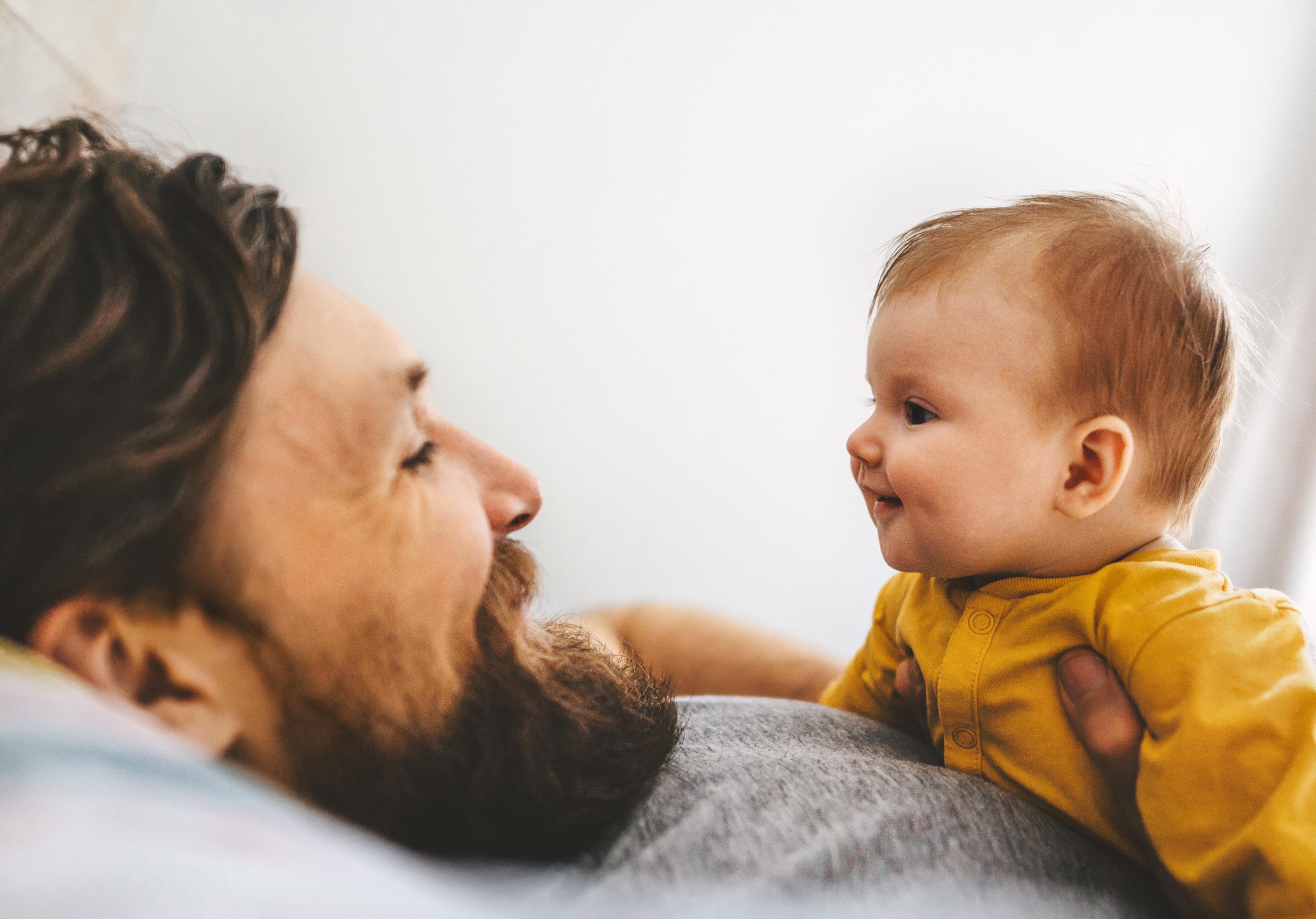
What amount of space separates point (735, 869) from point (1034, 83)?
1.94 m

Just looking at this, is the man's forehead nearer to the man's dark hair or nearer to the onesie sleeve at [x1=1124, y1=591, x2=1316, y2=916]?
the man's dark hair

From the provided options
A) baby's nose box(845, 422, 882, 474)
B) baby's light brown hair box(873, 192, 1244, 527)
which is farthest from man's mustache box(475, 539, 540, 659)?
baby's light brown hair box(873, 192, 1244, 527)

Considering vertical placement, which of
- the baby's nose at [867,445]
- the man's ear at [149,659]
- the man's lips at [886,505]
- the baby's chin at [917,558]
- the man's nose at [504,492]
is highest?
the baby's nose at [867,445]

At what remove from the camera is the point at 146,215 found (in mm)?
638

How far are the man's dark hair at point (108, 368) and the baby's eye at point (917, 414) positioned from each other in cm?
60

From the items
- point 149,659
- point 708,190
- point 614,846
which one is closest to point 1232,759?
point 614,846

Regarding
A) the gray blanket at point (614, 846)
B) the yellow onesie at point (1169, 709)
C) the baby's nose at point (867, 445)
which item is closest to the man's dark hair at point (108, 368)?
the gray blanket at point (614, 846)

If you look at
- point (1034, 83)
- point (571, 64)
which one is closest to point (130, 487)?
point (571, 64)

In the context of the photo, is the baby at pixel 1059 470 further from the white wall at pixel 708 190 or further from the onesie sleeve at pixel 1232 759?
the white wall at pixel 708 190

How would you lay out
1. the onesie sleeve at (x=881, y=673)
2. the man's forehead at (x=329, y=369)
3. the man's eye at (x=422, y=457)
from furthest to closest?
1. the onesie sleeve at (x=881, y=673)
2. the man's eye at (x=422, y=457)
3. the man's forehead at (x=329, y=369)

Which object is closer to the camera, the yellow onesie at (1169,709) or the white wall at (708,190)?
the yellow onesie at (1169,709)

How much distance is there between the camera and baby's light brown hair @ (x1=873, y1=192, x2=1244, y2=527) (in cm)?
75

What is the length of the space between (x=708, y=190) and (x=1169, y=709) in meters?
1.53

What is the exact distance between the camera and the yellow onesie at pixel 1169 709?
0.61 meters
